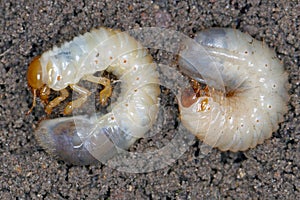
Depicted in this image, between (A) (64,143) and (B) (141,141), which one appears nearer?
(A) (64,143)

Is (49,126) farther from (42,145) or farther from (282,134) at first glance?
(282,134)

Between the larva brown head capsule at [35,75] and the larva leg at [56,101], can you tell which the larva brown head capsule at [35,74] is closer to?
the larva brown head capsule at [35,75]

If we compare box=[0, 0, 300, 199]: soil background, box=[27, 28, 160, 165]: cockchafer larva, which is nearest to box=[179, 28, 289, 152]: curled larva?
box=[0, 0, 300, 199]: soil background

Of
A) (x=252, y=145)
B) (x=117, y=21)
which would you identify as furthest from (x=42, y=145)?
(x=252, y=145)

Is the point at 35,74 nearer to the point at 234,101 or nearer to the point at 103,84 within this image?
the point at 103,84

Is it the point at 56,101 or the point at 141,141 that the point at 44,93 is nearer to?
the point at 56,101

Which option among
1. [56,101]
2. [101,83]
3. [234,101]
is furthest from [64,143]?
[234,101]

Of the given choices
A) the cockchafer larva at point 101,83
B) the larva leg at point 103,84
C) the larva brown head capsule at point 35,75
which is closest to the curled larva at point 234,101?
the cockchafer larva at point 101,83

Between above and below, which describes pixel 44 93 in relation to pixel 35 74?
below

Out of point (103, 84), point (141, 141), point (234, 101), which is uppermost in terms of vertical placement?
point (103, 84)
